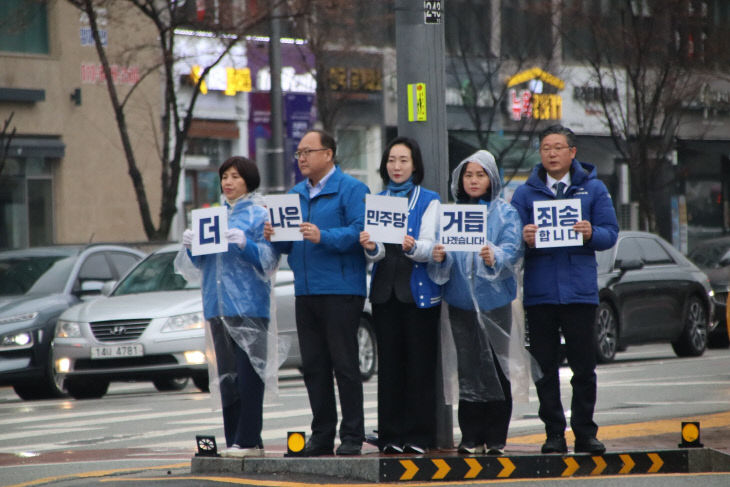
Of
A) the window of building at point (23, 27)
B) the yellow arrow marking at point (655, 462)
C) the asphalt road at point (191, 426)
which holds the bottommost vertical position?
the asphalt road at point (191, 426)

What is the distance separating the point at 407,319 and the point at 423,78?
1573 mm

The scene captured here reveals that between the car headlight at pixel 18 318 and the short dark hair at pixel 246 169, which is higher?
the short dark hair at pixel 246 169

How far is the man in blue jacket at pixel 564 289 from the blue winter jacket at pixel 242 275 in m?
1.48

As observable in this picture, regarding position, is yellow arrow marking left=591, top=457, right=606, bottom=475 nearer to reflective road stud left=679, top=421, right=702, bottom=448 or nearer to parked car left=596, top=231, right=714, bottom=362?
reflective road stud left=679, top=421, right=702, bottom=448

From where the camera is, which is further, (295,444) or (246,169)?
(246,169)

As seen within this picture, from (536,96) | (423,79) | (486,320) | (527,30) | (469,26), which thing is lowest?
(486,320)

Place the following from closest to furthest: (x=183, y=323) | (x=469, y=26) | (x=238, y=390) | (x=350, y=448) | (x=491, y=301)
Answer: (x=350, y=448), (x=491, y=301), (x=238, y=390), (x=183, y=323), (x=469, y=26)

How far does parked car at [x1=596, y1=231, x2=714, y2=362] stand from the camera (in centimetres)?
1845

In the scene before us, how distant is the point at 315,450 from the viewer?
8.48 meters

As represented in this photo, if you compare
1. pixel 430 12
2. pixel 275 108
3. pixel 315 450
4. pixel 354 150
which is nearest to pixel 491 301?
pixel 315 450

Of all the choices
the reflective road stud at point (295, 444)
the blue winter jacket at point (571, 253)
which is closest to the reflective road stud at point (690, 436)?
the blue winter jacket at point (571, 253)

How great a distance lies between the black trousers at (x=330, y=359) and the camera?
844 centimetres

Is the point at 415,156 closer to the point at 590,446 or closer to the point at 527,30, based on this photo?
the point at 590,446

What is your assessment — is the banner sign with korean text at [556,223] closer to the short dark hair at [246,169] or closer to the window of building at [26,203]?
the short dark hair at [246,169]
